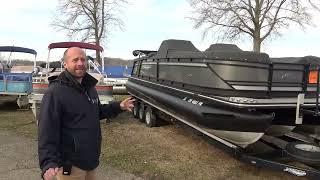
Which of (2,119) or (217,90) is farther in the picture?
(2,119)

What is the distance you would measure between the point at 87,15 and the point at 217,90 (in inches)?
702

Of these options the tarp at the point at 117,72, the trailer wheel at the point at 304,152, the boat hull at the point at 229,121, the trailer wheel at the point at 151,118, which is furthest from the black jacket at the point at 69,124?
the tarp at the point at 117,72

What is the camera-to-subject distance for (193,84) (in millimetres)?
7090

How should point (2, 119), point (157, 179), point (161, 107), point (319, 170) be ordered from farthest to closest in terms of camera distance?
1. point (2, 119)
2. point (161, 107)
3. point (157, 179)
4. point (319, 170)

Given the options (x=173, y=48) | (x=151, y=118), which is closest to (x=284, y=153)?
(x=173, y=48)

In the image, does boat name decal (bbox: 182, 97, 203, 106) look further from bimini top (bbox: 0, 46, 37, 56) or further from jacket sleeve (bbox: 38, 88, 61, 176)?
bimini top (bbox: 0, 46, 37, 56)

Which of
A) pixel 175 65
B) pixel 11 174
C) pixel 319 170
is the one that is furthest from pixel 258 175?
pixel 11 174

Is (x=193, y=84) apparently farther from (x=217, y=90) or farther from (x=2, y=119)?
(x=2, y=119)

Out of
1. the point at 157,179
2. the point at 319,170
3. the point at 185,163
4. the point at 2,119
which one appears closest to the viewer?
the point at 319,170

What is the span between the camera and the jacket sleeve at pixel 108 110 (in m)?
4.23

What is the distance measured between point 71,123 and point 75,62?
20.2 inches

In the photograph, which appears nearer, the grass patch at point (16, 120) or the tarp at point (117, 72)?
the grass patch at point (16, 120)

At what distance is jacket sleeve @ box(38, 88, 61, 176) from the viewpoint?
3.36m

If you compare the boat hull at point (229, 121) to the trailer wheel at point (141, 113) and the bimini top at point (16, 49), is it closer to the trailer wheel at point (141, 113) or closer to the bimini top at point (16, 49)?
the trailer wheel at point (141, 113)
